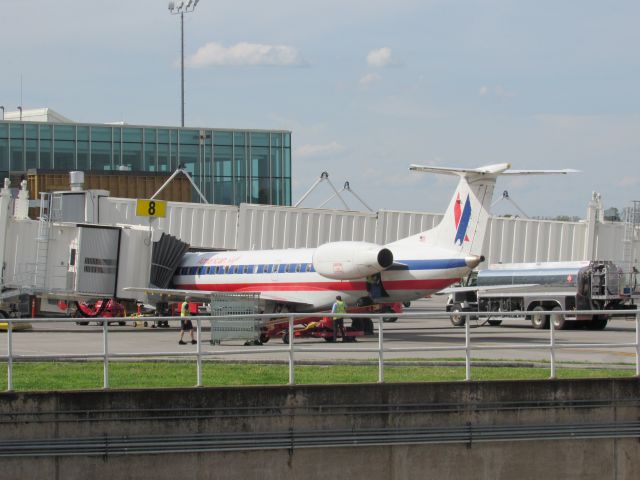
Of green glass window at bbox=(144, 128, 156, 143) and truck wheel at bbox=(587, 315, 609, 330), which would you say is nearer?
truck wheel at bbox=(587, 315, 609, 330)

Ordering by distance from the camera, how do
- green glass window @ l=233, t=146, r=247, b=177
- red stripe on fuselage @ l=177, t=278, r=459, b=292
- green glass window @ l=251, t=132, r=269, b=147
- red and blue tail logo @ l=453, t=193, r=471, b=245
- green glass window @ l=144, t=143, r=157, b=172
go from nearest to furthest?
1. red and blue tail logo @ l=453, t=193, r=471, b=245
2. red stripe on fuselage @ l=177, t=278, r=459, b=292
3. green glass window @ l=144, t=143, r=157, b=172
4. green glass window @ l=233, t=146, r=247, b=177
5. green glass window @ l=251, t=132, r=269, b=147

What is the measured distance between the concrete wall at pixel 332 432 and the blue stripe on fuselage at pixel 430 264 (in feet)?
55.9

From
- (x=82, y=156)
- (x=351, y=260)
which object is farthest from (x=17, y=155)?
(x=351, y=260)

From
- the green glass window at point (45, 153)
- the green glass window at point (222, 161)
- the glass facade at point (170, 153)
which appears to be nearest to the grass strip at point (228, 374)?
the glass facade at point (170, 153)

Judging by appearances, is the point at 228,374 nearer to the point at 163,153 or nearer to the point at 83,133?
the point at 83,133

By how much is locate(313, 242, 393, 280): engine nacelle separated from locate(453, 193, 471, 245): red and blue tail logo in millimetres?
2465

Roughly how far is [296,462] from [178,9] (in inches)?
3121

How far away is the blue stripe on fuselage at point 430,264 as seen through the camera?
35.2 metres

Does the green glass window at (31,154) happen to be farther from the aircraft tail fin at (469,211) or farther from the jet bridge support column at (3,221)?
the aircraft tail fin at (469,211)

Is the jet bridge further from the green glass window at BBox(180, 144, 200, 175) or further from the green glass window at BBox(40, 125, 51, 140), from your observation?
the green glass window at BBox(180, 144, 200, 175)

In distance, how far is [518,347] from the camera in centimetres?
1933

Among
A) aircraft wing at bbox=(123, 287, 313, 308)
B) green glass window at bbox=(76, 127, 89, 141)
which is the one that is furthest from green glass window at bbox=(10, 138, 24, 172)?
aircraft wing at bbox=(123, 287, 313, 308)

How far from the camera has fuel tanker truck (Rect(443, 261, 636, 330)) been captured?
4141 centimetres

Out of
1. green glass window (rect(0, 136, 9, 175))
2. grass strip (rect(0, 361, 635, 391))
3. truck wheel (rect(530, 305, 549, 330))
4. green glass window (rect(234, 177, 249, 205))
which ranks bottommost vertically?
truck wheel (rect(530, 305, 549, 330))
